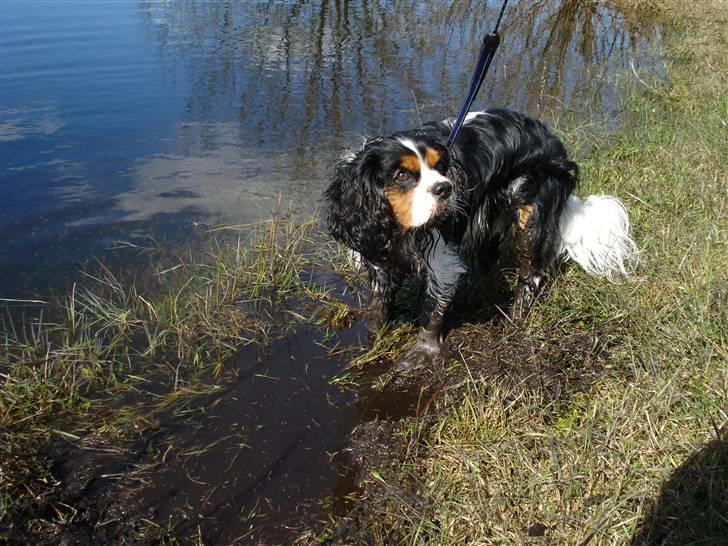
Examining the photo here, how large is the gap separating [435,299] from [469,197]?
567 millimetres

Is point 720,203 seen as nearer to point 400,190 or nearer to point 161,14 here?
point 400,190

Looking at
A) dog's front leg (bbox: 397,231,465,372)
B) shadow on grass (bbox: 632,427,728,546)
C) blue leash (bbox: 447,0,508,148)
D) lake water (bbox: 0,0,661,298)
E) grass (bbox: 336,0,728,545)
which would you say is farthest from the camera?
lake water (bbox: 0,0,661,298)

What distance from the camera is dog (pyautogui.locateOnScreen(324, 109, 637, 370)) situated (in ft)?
9.98

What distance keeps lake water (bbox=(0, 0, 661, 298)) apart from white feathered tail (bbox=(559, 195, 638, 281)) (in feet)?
6.72

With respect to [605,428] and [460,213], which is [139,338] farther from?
[605,428]

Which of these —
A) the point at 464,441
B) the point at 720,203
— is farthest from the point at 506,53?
the point at 464,441

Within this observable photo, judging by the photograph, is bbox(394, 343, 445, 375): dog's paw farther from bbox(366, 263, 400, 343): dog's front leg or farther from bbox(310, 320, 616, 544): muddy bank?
bbox(366, 263, 400, 343): dog's front leg

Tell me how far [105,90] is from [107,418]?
4945 millimetres

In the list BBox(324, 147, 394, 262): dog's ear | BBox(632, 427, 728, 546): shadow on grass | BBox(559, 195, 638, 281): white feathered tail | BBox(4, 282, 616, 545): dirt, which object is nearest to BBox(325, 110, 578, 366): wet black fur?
BBox(324, 147, 394, 262): dog's ear

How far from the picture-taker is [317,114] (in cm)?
688

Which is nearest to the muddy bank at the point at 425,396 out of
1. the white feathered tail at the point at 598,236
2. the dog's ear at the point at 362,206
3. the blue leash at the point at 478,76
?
the white feathered tail at the point at 598,236

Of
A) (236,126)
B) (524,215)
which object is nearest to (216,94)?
(236,126)

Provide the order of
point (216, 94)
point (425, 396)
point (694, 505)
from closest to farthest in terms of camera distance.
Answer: point (694, 505), point (425, 396), point (216, 94)

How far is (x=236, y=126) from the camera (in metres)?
6.54
